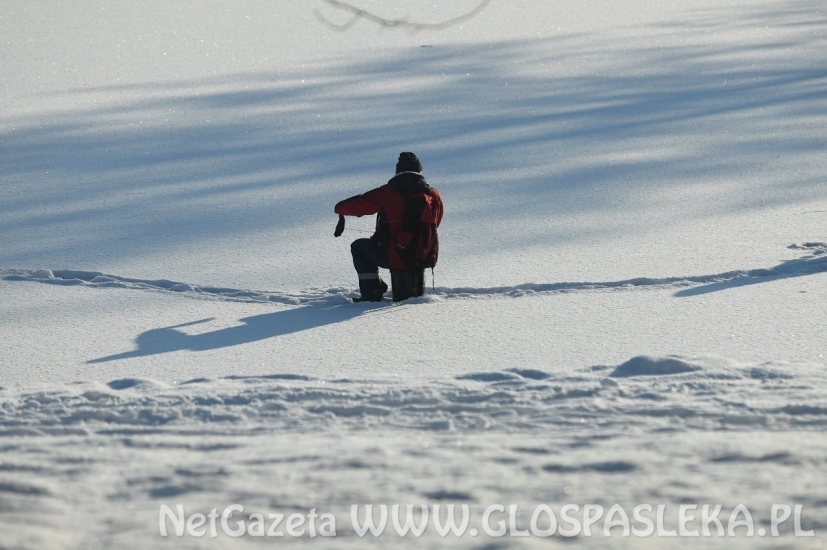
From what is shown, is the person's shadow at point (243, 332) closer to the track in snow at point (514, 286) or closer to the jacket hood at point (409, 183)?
the track in snow at point (514, 286)

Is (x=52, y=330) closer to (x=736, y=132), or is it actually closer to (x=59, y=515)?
(x=59, y=515)

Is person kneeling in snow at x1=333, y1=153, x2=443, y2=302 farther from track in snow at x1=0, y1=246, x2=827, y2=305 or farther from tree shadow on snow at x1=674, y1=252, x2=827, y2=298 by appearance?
tree shadow on snow at x1=674, y1=252, x2=827, y2=298

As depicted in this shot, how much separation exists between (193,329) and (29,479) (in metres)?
1.78

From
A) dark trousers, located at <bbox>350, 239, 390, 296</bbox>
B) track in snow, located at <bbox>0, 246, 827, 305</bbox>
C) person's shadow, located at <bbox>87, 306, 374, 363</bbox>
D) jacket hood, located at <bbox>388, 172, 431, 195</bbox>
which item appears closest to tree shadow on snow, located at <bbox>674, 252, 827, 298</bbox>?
track in snow, located at <bbox>0, 246, 827, 305</bbox>

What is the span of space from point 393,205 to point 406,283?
1.60ft

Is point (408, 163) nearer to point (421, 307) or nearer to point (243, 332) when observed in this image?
point (421, 307)

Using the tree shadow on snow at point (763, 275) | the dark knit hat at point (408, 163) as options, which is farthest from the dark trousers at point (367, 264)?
the tree shadow on snow at point (763, 275)

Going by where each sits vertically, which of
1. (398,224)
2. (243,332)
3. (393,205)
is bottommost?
(243,332)

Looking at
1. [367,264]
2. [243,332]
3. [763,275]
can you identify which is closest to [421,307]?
[367,264]

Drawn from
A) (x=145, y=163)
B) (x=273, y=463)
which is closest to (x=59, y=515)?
(x=273, y=463)

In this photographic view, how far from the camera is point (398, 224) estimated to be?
5434mm

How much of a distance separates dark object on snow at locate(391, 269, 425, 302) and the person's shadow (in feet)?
0.79

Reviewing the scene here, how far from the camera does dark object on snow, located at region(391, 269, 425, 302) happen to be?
557 centimetres

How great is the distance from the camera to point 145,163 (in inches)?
348
